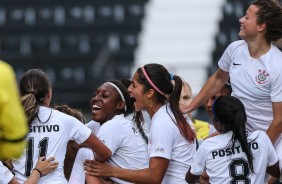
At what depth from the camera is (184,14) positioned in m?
17.8

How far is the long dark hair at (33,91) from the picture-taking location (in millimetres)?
5381

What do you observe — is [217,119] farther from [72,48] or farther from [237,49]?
[72,48]

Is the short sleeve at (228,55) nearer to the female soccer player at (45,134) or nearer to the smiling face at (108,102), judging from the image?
the smiling face at (108,102)

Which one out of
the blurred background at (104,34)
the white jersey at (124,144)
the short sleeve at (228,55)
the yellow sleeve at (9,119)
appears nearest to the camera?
the yellow sleeve at (9,119)

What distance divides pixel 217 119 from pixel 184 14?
1272 centimetres

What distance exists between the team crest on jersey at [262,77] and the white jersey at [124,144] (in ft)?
2.97

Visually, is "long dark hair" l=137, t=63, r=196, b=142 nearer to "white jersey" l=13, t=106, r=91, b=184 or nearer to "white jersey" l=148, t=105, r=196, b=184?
"white jersey" l=148, t=105, r=196, b=184

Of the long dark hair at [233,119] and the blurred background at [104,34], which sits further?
the blurred background at [104,34]

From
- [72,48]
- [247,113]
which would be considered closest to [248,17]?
[247,113]

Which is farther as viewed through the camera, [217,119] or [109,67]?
[109,67]

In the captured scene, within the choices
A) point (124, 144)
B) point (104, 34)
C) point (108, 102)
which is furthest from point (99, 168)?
point (104, 34)

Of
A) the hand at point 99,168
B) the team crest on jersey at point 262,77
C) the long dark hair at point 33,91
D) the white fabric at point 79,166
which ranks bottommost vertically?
the white fabric at point 79,166

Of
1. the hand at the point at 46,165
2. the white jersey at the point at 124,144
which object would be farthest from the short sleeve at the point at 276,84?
the hand at the point at 46,165

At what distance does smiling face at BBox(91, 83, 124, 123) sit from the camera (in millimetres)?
6070
